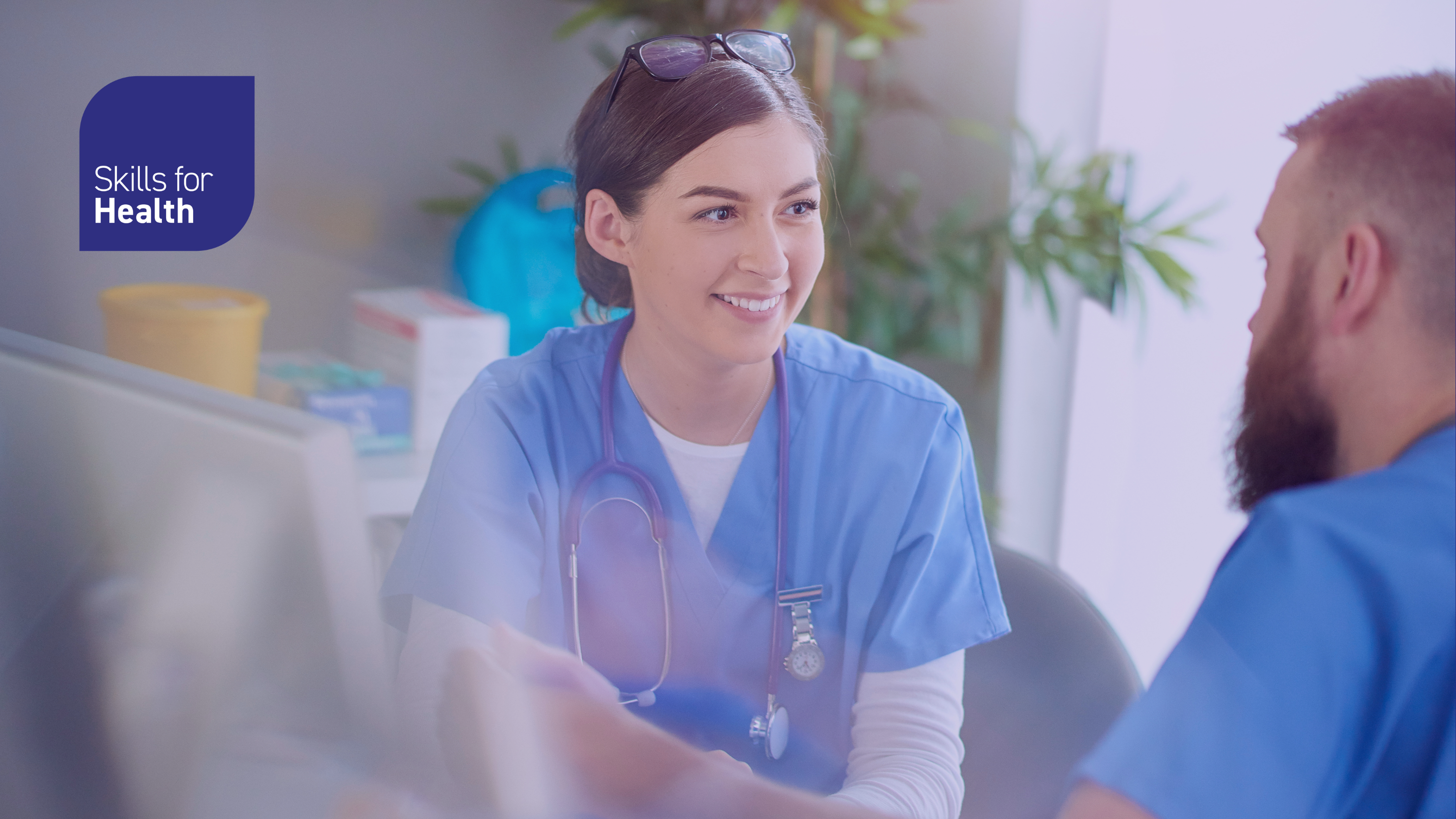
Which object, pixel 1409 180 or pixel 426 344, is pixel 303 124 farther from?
pixel 1409 180

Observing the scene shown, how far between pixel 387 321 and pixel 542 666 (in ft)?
1.09

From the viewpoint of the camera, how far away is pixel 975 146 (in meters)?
1.47

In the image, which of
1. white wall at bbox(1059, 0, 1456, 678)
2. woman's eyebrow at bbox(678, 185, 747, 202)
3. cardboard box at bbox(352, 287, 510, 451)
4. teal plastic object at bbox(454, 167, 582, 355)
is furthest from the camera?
white wall at bbox(1059, 0, 1456, 678)

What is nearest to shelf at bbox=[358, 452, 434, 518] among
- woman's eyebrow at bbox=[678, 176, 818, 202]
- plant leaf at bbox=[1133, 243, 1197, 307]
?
woman's eyebrow at bbox=[678, 176, 818, 202]

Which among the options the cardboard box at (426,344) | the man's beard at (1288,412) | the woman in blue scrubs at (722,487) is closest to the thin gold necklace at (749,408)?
the woman in blue scrubs at (722,487)

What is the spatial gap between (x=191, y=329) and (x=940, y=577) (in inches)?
18.8

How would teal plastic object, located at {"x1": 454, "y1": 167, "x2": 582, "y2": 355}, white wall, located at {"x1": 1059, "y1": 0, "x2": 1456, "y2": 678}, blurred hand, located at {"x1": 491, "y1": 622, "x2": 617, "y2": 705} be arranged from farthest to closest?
1. white wall, located at {"x1": 1059, "y1": 0, "x2": 1456, "y2": 678}
2. teal plastic object, located at {"x1": 454, "y1": 167, "x2": 582, "y2": 355}
3. blurred hand, located at {"x1": 491, "y1": 622, "x2": 617, "y2": 705}

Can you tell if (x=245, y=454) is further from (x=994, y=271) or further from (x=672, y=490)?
(x=994, y=271)

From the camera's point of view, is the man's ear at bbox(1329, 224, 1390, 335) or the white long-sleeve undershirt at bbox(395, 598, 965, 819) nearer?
the man's ear at bbox(1329, 224, 1390, 335)

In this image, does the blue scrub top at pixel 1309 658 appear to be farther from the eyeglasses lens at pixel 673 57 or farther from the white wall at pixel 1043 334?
the white wall at pixel 1043 334

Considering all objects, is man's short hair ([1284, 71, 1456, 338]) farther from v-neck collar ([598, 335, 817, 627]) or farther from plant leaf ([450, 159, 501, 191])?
plant leaf ([450, 159, 501, 191])

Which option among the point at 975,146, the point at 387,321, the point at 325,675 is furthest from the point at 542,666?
the point at 975,146

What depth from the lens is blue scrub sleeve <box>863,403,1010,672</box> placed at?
26.1 inches

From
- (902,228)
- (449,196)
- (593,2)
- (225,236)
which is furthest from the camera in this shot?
(902,228)
